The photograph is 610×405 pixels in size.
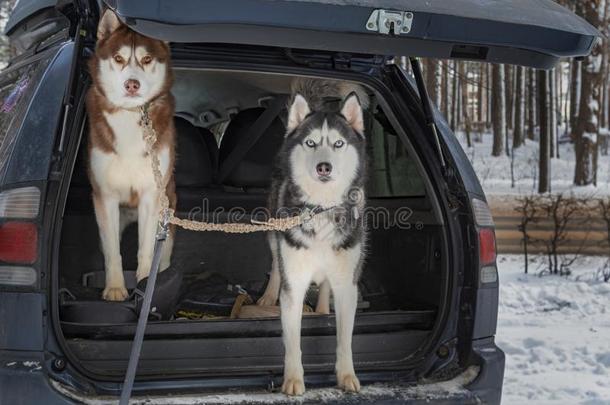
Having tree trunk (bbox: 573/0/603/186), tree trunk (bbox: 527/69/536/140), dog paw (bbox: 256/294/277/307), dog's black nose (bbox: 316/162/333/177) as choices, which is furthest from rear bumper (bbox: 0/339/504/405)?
tree trunk (bbox: 527/69/536/140)

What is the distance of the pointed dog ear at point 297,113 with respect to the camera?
11.3ft

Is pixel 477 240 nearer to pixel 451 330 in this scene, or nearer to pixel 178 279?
pixel 451 330

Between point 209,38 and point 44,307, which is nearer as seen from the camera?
point 209,38

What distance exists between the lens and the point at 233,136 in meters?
5.05

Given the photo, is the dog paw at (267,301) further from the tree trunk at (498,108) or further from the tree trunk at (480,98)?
the tree trunk at (480,98)

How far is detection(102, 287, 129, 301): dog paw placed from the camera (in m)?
3.69

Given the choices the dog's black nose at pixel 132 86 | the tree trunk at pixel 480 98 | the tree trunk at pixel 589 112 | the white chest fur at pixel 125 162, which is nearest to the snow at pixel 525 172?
the tree trunk at pixel 589 112

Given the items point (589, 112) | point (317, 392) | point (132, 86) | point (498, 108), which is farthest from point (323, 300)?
point (498, 108)

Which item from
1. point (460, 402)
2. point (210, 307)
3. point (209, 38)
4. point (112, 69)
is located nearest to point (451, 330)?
point (460, 402)

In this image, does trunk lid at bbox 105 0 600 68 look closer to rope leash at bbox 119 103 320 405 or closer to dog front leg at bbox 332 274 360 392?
rope leash at bbox 119 103 320 405

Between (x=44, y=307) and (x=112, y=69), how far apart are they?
4.21ft

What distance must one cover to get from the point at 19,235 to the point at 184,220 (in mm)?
684

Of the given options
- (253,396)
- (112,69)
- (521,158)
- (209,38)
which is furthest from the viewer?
(521,158)

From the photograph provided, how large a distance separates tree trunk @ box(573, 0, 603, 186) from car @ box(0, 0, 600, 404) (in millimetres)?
14409
